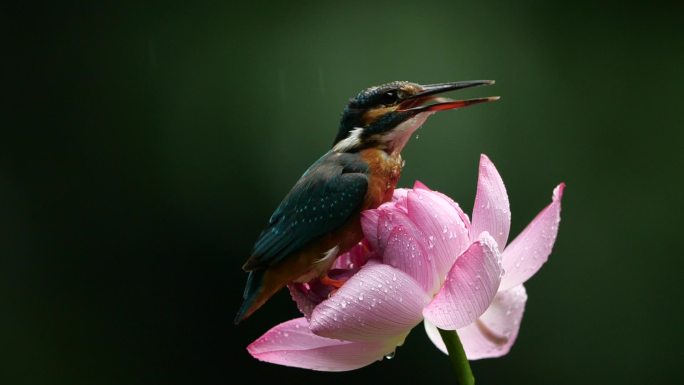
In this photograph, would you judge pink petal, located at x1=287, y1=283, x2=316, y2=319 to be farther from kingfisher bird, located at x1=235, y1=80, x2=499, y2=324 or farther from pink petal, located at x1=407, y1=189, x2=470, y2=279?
pink petal, located at x1=407, y1=189, x2=470, y2=279

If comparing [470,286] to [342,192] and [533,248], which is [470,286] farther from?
[342,192]

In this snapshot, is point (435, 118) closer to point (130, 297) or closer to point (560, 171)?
point (560, 171)

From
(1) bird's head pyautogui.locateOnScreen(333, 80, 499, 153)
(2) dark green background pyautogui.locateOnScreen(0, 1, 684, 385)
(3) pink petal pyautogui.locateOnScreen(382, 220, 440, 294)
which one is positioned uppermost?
(1) bird's head pyautogui.locateOnScreen(333, 80, 499, 153)

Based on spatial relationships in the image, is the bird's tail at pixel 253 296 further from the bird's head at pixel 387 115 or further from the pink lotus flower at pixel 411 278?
the bird's head at pixel 387 115

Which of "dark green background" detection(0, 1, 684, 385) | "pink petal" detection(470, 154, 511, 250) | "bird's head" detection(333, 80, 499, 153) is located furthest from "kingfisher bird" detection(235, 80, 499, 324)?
"dark green background" detection(0, 1, 684, 385)

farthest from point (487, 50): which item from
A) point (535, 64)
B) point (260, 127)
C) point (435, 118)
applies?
point (260, 127)

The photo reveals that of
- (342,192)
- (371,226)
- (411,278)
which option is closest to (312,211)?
(342,192)
